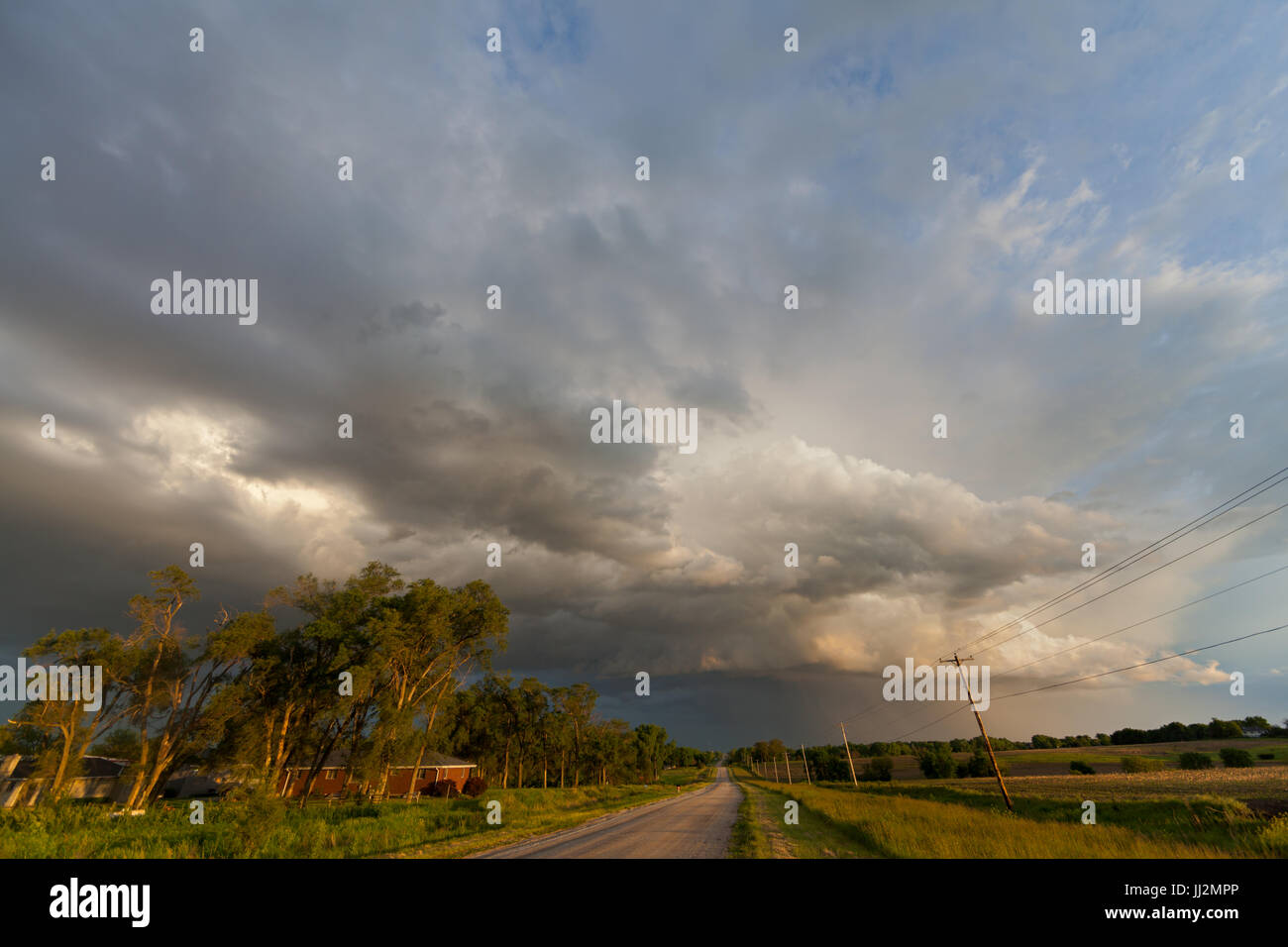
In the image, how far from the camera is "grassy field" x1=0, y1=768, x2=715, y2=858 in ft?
63.9

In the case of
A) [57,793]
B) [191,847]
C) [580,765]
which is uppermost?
[191,847]

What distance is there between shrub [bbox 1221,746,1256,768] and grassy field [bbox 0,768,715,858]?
4616 inches

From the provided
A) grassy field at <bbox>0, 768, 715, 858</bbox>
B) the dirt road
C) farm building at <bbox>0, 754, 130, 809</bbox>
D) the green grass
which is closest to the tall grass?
the green grass

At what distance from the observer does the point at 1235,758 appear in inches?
3671

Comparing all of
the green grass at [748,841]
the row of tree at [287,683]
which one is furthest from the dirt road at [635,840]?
the row of tree at [287,683]

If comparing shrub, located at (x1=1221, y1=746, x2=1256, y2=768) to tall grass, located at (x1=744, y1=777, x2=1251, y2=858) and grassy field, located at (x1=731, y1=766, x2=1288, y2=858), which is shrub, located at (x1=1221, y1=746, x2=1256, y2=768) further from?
tall grass, located at (x1=744, y1=777, x2=1251, y2=858)

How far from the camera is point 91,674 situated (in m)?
39.4

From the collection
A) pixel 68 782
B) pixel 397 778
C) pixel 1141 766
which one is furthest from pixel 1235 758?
pixel 68 782

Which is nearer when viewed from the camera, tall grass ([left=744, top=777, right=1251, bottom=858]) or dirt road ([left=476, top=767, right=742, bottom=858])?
tall grass ([left=744, top=777, right=1251, bottom=858])

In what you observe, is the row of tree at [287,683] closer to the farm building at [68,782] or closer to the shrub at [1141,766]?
the farm building at [68,782]
